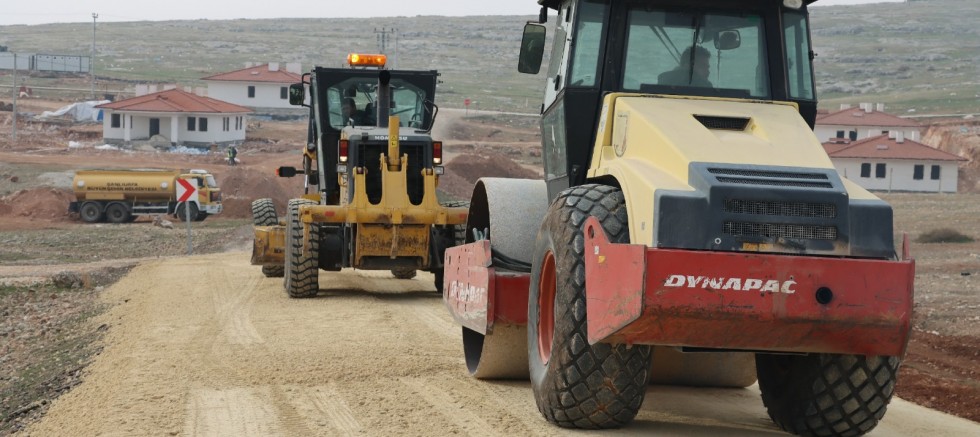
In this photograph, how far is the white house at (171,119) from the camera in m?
72.3

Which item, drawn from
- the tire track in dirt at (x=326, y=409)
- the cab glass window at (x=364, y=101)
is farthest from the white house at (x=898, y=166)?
the tire track in dirt at (x=326, y=409)

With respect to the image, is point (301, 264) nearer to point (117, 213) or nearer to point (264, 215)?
point (264, 215)

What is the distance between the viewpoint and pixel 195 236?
35.3m

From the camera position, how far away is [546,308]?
25.9 ft

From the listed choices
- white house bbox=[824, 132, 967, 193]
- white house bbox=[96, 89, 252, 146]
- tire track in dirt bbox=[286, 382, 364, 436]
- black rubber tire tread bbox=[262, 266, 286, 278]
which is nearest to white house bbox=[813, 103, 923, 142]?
white house bbox=[824, 132, 967, 193]

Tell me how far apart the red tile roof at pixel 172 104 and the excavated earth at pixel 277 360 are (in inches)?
1708

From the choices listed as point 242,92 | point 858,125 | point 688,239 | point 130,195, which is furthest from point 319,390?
point 242,92

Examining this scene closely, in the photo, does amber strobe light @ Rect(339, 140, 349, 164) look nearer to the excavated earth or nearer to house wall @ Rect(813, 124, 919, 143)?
the excavated earth

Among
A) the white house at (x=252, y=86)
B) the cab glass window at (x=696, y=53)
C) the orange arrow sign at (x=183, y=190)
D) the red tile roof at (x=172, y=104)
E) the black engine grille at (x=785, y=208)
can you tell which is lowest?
the orange arrow sign at (x=183, y=190)

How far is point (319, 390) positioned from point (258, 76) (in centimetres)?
8935

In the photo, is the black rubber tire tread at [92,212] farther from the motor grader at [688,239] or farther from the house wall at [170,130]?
the motor grader at [688,239]

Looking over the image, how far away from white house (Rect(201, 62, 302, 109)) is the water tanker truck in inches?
2138

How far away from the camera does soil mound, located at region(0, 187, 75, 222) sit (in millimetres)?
42188

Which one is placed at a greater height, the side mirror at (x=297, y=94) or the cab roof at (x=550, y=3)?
the cab roof at (x=550, y=3)
